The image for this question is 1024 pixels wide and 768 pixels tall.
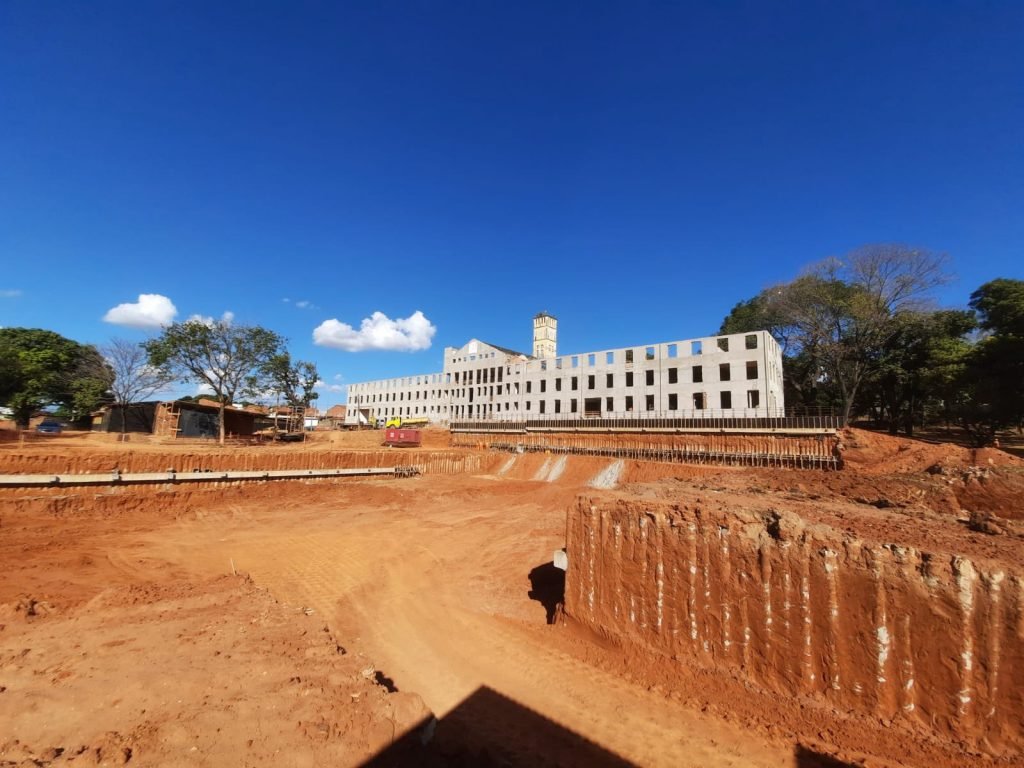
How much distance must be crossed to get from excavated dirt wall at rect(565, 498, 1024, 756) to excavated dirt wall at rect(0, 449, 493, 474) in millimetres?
22110

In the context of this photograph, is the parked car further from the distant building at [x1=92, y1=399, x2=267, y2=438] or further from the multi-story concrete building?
the multi-story concrete building

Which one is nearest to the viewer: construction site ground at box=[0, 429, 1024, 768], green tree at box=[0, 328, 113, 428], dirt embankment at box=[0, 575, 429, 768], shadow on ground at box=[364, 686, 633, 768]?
dirt embankment at box=[0, 575, 429, 768]

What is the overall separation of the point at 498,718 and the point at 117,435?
41.3 meters

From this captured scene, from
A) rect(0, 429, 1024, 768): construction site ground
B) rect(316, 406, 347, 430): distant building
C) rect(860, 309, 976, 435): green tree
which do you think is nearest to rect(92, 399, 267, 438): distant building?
rect(0, 429, 1024, 768): construction site ground

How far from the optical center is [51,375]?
1426 inches

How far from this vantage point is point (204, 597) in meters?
8.23

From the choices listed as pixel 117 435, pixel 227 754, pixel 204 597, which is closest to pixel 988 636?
pixel 227 754

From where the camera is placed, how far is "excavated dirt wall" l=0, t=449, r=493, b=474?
17875mm

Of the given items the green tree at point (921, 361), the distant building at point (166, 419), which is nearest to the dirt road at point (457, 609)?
the distant building at point (166, 419)

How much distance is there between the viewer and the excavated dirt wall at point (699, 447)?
963 inches

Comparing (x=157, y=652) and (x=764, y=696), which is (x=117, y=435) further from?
(x=764, y=696)

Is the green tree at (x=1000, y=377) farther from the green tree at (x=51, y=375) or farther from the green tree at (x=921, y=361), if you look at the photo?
the green tree at (x=51, y=375)

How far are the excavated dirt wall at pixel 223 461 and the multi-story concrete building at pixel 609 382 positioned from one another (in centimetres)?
1845

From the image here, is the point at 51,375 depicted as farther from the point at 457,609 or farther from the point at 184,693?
the point at 184,693
